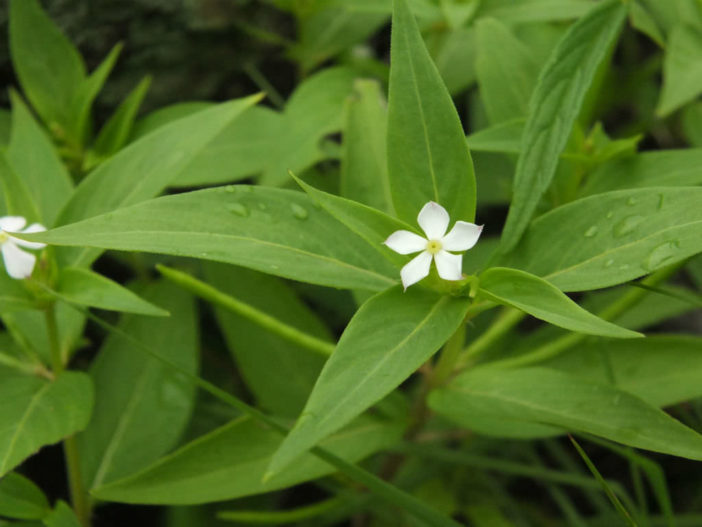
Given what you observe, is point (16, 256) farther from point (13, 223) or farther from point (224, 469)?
point (224, 469)

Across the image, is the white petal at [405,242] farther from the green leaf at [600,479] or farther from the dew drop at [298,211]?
the green leaf at [600,479]

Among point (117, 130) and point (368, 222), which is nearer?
point (368, 222)

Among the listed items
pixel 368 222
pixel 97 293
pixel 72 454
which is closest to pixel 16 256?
pixel 97 293

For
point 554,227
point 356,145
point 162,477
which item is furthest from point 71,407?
point 554,227

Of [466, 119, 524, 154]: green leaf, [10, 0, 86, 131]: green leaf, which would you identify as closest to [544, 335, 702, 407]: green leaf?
[466, 119, 524, 154]: green leaf

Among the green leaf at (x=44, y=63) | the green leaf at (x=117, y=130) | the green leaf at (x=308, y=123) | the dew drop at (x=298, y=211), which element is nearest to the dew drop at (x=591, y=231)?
the dew drop at (x=298, y=211)

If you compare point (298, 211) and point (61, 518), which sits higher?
point (298, 211)

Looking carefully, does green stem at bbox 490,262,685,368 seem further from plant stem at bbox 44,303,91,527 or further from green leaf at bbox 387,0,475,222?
plant stem at bbox 44,303,91,527

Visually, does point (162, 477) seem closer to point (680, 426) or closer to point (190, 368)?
point (190, 368)
